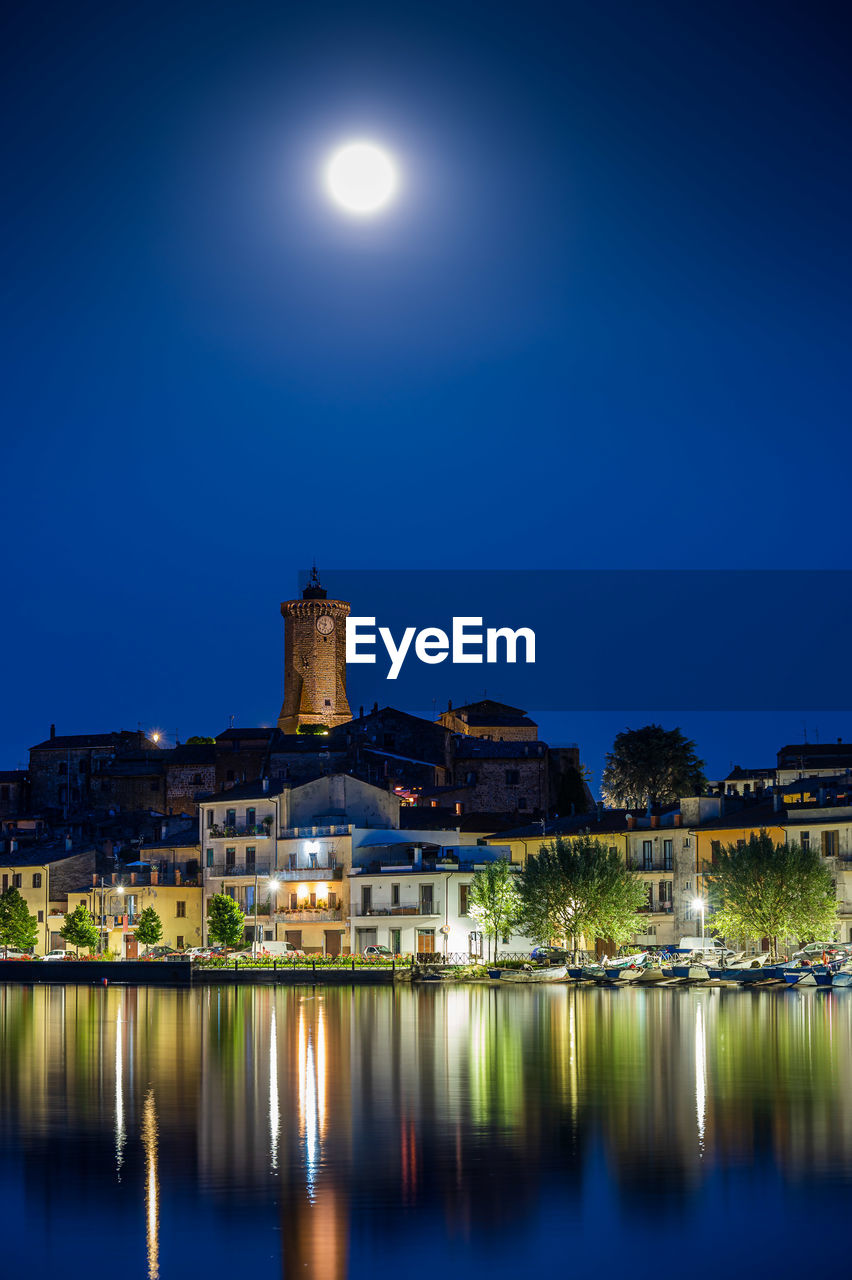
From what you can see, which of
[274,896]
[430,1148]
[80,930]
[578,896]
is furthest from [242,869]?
[430,1148]

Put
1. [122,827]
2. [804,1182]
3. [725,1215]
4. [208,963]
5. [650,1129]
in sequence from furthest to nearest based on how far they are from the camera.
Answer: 1. [122,827]
2. [208,963]
3. [650,1129]
4. [804,1182]
5. [725,1215]

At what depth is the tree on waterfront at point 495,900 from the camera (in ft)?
248

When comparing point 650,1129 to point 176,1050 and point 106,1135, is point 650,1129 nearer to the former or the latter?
point 106,1135

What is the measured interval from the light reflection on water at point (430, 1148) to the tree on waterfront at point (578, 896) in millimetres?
30772

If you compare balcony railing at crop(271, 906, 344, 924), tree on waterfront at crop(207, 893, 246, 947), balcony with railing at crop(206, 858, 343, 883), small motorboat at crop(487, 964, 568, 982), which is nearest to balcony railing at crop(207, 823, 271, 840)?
balcony with railing at crop(206, 858, 343, 883)

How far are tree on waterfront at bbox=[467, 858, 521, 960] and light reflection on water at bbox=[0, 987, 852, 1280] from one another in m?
35.4

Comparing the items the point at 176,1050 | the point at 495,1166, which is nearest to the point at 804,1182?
the point at 495,1166

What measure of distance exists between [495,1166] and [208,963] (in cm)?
6038

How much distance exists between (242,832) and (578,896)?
1072 inches

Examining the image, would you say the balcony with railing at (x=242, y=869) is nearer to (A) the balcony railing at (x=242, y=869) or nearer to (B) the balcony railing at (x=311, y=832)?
(A) the balcony railing at (x=242, y=869)

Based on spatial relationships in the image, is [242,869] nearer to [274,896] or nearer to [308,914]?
[274,896]

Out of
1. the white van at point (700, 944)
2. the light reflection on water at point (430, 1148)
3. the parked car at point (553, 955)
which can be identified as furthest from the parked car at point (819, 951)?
the light reflection on water at point (430, 1148)

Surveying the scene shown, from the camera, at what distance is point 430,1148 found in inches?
816

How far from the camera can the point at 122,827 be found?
120 meters
